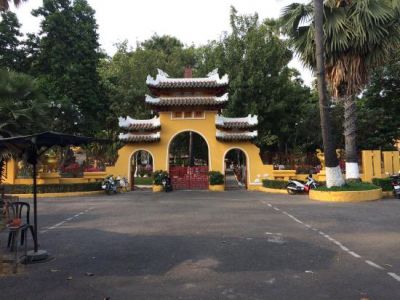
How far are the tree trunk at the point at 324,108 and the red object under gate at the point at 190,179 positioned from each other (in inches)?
376

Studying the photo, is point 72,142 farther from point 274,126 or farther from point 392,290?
point 274,126

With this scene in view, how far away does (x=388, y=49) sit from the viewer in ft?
59.4

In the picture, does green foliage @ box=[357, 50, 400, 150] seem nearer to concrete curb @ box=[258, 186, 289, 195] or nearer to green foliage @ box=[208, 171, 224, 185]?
concrete curb @ box=[258, 186, 289, 195]

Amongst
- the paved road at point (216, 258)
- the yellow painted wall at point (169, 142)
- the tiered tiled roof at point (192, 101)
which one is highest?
the tiered tiled roof at point (192, 101)

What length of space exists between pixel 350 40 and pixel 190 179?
1253 cm

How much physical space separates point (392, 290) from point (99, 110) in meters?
28.3

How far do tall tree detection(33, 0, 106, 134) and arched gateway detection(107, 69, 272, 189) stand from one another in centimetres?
544

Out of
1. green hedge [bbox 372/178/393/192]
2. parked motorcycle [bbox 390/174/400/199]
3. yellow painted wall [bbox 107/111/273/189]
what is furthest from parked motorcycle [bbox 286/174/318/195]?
yellow painted wall [bbox 107/111/273/189]

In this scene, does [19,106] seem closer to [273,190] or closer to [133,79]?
[273,190]

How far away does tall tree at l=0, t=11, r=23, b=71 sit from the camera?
28.9 m

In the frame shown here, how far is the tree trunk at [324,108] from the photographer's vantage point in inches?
685

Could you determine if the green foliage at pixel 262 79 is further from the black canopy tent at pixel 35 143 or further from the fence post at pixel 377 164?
the black canopy tent at pixel 35 143

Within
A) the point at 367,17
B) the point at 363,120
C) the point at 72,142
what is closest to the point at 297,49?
the point at 367,17

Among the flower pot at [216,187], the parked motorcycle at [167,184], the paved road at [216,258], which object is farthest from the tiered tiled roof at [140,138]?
the paved road at [216,258]
